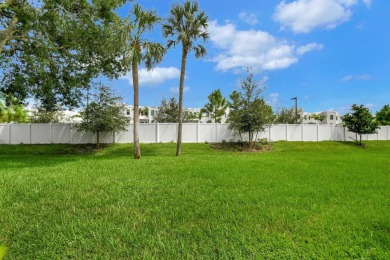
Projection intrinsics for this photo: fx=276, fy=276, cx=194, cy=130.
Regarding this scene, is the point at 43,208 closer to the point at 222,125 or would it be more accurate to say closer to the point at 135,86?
the point at 135,86

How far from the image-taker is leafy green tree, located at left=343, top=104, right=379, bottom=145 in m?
27.3

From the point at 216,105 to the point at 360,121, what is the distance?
26.6m

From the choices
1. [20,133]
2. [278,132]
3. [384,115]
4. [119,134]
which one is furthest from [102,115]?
[384,115]

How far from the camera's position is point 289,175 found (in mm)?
8023

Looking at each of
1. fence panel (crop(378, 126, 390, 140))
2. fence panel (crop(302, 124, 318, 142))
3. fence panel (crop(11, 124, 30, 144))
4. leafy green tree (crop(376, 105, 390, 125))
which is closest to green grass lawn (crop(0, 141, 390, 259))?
fence panel (crop(11, 124, 30, 144))

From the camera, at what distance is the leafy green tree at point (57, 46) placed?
1335 cm

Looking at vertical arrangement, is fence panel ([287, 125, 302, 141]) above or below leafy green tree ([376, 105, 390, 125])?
below

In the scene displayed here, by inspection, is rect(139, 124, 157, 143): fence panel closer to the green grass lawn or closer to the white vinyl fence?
the white vinyl fence

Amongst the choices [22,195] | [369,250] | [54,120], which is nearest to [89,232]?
[22,195]

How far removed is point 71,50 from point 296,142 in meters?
20.6

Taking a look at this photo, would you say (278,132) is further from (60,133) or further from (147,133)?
(60,133)

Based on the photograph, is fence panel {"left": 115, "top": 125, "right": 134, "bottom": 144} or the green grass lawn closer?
the green grass lawn

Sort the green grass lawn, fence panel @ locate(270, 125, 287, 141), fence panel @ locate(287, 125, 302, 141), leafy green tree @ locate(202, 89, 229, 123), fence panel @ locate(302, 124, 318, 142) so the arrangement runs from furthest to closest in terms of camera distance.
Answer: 1. leafy green tree @ locate(202, 89, 229, 123)
2. fence panel @ locate(302, 124, 318, 142)
3. fence panel @ locate(287, 125, 302, 141)
4. fence panel @ locate(270, 125, 287, 141)
5. the green grass lawn

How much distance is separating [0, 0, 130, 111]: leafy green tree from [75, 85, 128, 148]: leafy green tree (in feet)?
8.66
